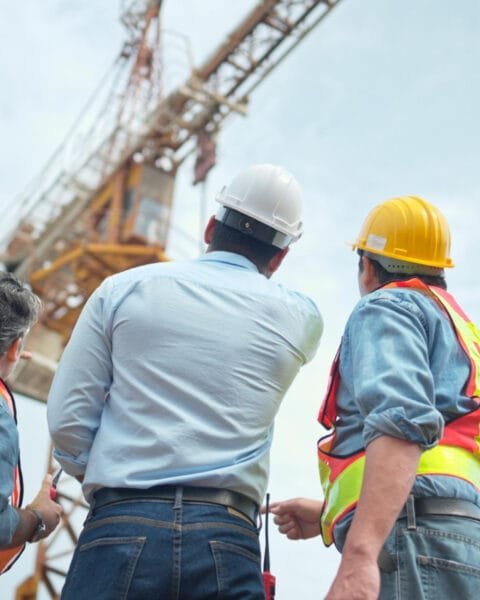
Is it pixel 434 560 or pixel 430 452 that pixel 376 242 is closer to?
pixel 430 452

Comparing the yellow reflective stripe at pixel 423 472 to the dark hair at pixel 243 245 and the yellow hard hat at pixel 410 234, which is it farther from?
the dark hair at pixel 243 245

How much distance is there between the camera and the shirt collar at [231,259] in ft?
8.79

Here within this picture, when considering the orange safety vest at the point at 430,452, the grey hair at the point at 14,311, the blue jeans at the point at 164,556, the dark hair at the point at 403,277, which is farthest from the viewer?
the grey hair at the point at 14,311

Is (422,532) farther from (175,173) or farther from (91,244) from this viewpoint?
(175,173)

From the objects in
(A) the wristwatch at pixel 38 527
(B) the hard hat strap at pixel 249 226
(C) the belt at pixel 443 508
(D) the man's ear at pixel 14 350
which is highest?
(B) the hard hat strap at pixel 249 226

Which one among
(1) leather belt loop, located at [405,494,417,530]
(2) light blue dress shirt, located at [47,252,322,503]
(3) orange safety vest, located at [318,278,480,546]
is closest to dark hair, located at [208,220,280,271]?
(2) light blue dress shirt, located at [47,252,322,503]

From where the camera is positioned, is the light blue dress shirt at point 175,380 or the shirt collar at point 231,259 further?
the shirt collar at point 231,259

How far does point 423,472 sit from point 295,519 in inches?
28.1

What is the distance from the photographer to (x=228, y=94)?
747 inches

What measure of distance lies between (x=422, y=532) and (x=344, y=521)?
8.9 inches

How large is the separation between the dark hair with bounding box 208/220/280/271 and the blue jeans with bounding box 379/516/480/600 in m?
1.01

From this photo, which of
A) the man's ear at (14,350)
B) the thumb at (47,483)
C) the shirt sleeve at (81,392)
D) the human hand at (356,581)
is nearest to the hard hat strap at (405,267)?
the shirt sleeve at (81,392)

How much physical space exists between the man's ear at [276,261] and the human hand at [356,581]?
1183 millimetres

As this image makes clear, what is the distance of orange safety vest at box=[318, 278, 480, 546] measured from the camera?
219cm
